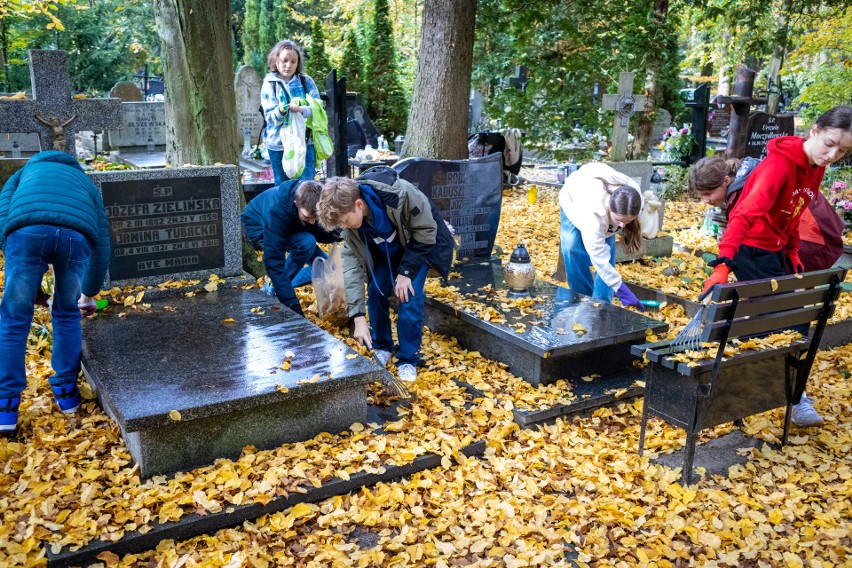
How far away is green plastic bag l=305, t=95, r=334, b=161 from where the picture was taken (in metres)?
7.45

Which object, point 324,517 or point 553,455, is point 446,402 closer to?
point 553,455

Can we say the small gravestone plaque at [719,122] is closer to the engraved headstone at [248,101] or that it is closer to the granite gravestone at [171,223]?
the engraved headstone at [248,101]

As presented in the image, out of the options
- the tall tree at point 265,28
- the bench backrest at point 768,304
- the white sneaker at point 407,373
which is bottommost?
the white sneaker at point 407,373

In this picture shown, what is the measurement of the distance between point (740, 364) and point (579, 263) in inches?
86.4

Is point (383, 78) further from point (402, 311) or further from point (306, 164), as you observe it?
point (402, 311)

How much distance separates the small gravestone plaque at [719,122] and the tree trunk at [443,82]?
9.58 metres

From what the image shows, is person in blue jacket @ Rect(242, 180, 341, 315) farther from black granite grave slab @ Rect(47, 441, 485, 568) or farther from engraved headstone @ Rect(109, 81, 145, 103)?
engraved headstone @ Rect(109, 81, 145, 103)

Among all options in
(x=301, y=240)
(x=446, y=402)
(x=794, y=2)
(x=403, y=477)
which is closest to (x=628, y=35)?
(x=794, y=2)

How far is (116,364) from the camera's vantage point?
12.7ft

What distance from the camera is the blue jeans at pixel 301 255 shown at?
5656mm

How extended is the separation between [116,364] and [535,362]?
2490 millimetres

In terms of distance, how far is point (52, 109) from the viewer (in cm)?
549

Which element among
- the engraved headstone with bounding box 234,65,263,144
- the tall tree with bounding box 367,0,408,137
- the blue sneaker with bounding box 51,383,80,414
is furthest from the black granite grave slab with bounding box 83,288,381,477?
the tall tree with bounding box 367,0,408,137

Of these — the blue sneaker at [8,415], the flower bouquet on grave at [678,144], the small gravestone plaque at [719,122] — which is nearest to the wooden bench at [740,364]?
the blue sneaker at [8,415]
